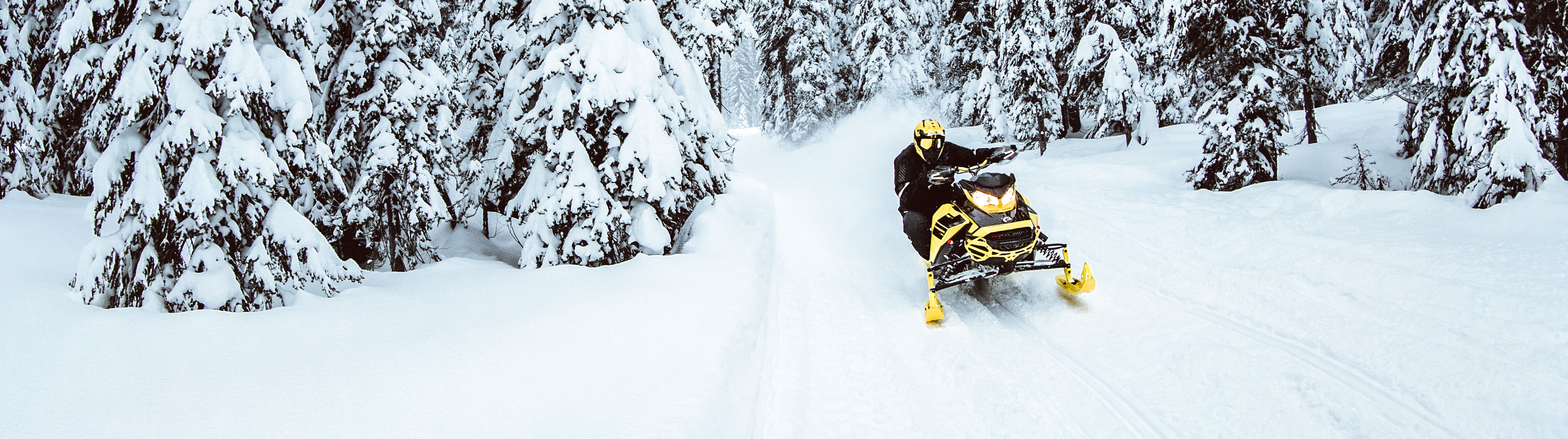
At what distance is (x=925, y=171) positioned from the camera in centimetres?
759

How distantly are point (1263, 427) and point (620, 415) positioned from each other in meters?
3.56

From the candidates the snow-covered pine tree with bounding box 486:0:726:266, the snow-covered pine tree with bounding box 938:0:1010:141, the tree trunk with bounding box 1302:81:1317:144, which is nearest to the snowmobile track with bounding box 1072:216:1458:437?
the snow-covered pine tree with bounding box 486:0:726:266

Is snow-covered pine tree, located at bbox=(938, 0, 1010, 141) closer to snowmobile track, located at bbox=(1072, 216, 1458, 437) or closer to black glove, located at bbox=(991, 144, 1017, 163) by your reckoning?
black glove, located at bbox=(991, 144, 1017, 163)

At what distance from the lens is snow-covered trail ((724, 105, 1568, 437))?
12.9ft

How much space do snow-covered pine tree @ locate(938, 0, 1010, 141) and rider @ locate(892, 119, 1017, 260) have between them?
46.6 feet

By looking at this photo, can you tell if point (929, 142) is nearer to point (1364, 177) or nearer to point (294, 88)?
point (294, 88)

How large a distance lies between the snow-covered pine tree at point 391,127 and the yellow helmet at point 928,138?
7.19 metres

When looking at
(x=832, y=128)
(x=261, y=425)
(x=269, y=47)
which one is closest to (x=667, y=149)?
(x=269, y=47)

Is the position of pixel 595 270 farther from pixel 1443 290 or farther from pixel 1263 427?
pixel 1443 290

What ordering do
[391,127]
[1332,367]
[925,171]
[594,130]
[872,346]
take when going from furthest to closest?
[391,127], [594,130], [925,171], [872,346], [1332,367]

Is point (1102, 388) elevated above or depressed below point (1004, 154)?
below

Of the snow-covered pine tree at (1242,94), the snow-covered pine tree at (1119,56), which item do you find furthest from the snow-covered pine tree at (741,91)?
the snow-covered pine tree at (1242,94)

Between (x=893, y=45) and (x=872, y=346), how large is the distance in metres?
22.4

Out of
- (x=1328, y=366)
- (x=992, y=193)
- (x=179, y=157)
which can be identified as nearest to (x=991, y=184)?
(x=992, y=193)
